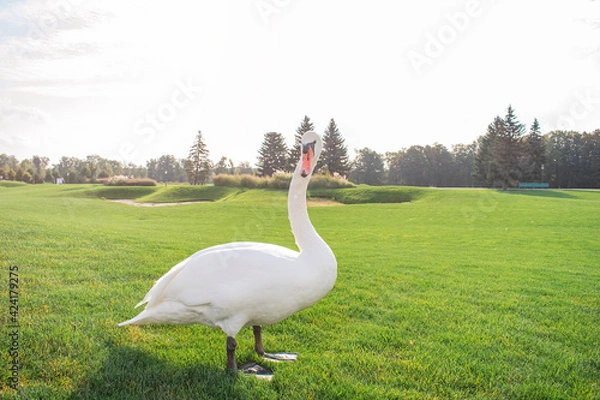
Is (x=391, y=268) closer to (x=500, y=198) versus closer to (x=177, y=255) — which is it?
(x=177, y=255)

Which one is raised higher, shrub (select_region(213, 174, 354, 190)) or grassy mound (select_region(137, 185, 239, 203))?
shrub (select_region(213, 174, 354, 190))

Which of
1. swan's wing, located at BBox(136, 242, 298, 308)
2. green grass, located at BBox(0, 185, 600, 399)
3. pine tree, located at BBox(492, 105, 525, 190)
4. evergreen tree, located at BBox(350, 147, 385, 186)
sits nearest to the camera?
green grass, located at BBox(0, 185, 600, 399)

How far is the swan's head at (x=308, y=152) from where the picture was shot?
3.47 meters

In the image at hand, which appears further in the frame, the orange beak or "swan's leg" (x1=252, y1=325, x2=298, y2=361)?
"swan's leg" (x1=252, y1=325, x2=298, y2=361)

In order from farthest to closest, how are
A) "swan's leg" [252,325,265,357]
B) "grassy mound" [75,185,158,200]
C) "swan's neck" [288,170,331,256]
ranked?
"grassy mound" [75,185,158,200] < "swan's leg" [252,325,265,357] < "swan's neck" [288,170,331,256]

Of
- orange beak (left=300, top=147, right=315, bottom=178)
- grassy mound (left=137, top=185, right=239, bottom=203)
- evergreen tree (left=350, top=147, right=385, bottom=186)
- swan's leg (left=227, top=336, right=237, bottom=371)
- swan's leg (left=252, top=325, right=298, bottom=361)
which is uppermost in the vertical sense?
evergreen tree (left=350, top=147, right=385, bottom=186)

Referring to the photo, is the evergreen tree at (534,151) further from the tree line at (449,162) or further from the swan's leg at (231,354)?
the swan's leg at (231,354)

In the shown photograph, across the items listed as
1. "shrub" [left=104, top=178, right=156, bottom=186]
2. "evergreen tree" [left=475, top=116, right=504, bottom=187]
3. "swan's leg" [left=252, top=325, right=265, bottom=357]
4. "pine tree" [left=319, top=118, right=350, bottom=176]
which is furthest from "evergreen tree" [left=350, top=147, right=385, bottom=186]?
"swan's leg" [left=252, top=325, right=265, bottom=357]

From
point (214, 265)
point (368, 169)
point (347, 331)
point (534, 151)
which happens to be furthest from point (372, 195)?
point (368, 169)

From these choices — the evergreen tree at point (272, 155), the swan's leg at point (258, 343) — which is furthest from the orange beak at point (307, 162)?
the evergreen tree at point (272, 155)

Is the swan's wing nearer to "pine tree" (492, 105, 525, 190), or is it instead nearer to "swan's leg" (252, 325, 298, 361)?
"swan's leg" (252, 325, 298, 361)

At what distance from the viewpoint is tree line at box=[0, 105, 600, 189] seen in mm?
45406

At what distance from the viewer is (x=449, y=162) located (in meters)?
72.8

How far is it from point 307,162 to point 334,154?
5244 centimetres
